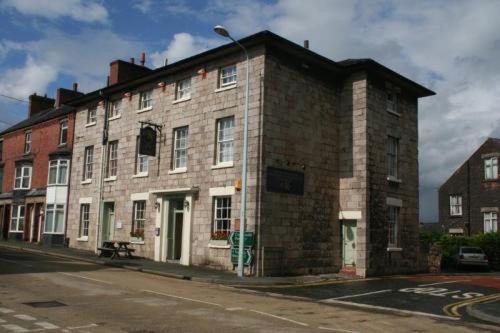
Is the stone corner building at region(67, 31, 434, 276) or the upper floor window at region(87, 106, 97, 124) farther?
the upper floor window at region(87, 106, 97, 124)

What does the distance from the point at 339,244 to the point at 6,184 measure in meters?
27.4

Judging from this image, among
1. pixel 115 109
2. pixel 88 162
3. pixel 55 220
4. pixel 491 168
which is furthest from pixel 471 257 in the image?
pixel 55 220

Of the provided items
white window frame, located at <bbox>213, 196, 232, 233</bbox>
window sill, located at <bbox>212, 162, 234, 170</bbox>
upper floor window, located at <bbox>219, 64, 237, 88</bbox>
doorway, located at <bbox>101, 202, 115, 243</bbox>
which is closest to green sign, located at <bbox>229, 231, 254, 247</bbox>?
white window frame, located at <bbox>213, 196, 232, 233</bbox>

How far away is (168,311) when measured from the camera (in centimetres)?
1073

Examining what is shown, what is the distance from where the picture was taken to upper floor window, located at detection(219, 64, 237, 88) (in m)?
22.0

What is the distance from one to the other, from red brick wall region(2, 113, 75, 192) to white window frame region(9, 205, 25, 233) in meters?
1.76

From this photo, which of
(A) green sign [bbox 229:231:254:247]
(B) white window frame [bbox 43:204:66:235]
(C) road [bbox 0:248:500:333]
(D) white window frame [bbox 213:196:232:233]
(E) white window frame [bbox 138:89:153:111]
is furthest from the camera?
(B) white window frame [bbox 43:204:66:235]

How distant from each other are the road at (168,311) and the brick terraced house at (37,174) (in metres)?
16.3

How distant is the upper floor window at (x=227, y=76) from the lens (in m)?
22.0

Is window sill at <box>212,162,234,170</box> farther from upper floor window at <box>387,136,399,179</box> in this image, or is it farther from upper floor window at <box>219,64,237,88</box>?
upper floor window at <box>387,136,399,179</box>

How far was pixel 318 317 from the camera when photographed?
10914 mm

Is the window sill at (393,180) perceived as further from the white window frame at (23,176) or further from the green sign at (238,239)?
the white window frame at (23,176)

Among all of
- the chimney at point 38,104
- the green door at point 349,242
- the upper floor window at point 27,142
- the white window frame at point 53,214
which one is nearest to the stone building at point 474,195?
the green door at point 349,242

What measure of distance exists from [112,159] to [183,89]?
654 cm
